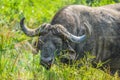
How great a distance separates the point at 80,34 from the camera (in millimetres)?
9531

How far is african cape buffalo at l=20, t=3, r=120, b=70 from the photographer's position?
9094 millimetres

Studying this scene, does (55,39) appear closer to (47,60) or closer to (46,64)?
(47,60)

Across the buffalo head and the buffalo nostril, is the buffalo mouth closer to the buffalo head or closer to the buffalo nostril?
the buffalo nostril

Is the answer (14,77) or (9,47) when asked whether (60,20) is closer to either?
(9,47)

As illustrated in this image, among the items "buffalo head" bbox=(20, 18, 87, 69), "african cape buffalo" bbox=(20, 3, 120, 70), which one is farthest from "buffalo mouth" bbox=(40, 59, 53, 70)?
"buffalo head" bbox=(20, 18, 87, 69)

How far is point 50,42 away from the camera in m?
9.06

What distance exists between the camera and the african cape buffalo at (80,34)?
909cm

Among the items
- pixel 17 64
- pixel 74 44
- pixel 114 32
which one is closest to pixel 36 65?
pixel 17 64

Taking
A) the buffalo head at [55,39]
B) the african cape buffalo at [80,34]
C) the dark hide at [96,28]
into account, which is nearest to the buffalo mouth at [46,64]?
the african cape buffalo at [80,34]

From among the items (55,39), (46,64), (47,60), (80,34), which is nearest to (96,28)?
(80,34)

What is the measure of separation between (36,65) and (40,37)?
123 cm

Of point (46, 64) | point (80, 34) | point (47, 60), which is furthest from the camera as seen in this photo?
point (80, 34)

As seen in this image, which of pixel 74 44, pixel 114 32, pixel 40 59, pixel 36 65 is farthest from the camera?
pixel 114 32

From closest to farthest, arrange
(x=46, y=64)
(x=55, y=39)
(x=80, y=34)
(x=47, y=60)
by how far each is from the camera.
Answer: (x=46, y=64) → (x=47, y=60) → (x=55, y=39) → (x=80, y=34)
